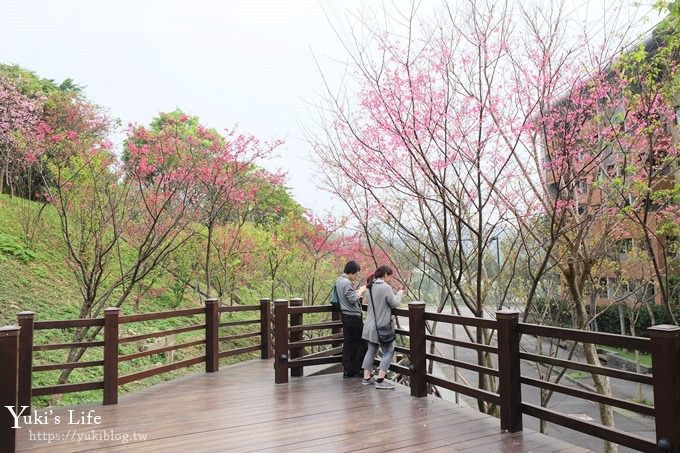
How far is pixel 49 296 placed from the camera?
12.5 metres

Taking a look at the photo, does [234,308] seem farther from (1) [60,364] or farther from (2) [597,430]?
(2) [597,430]

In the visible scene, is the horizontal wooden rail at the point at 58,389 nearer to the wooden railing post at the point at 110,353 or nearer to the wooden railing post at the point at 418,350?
the wooden railing post at the point at 110,353

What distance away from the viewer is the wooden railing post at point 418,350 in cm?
533

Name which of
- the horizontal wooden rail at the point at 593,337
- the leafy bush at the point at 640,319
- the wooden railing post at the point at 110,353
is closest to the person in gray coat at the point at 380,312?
the horizontal wooden rail at the point at 593,337

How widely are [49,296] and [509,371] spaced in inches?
503

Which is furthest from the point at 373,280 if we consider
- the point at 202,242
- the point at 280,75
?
the point at 202,242

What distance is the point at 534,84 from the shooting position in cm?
620

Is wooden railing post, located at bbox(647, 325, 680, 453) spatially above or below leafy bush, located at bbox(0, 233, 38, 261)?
below

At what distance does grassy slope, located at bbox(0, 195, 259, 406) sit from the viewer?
10016 millimetres

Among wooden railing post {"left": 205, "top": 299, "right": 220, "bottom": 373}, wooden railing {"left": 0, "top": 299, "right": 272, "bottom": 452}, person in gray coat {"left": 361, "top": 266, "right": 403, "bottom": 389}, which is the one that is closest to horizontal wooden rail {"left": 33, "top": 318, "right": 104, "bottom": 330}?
wooden railing {"left": 0, "top": 299, "right": 272, "bottom": 452}

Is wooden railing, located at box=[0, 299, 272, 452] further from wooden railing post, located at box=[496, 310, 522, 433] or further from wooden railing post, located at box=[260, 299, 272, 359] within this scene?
wooden railing post, located at box=[496, 310, 522, 433]

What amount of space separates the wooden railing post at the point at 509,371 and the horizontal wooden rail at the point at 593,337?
16cm

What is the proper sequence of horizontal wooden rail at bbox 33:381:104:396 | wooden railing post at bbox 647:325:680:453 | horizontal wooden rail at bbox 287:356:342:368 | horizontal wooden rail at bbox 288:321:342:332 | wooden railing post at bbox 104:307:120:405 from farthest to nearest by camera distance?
horizontal wooden rail at bbox 288:321:342:332, horizontal wooden rail at bbox 287:356:342:368, wooden railing post at bbox 104:307:120:405, horizontal wooden rail at bbox 33:381:104:396, wooden railing post at bbox 647:325:680:453

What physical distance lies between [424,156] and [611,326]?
2367 cm
